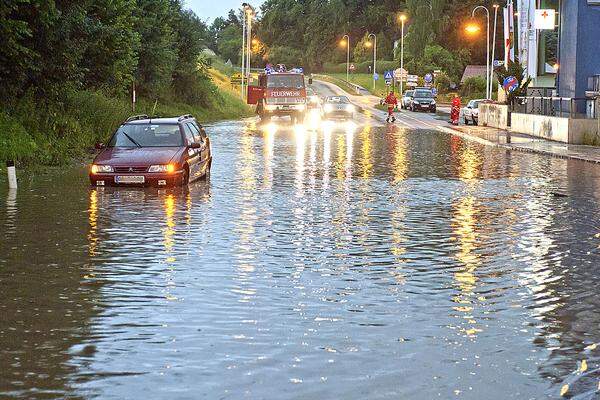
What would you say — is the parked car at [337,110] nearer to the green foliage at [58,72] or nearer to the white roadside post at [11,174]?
the green foliage at [58,72]

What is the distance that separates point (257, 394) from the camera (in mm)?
7168

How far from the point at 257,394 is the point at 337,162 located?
23969mm

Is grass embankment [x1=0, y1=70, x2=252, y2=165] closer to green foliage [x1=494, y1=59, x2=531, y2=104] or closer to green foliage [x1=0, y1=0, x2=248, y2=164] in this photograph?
green foliage [x1=0, y1=0, x2=248, y2=164]

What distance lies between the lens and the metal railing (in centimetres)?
4275

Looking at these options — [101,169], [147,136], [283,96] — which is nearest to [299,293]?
[101,169]

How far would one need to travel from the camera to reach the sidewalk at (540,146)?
34781mm

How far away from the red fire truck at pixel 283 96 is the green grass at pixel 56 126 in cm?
2186

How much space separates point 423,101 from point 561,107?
4353 cm

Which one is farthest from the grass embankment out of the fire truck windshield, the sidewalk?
→ the fire truck windshield

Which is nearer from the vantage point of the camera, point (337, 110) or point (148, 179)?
point (148, 179)

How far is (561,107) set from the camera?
4478 centimetres

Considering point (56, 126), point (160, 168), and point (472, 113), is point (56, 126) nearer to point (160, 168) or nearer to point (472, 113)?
point (160, 168)

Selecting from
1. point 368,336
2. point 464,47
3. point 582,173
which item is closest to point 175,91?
point 582,173

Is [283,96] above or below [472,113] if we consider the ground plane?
above
